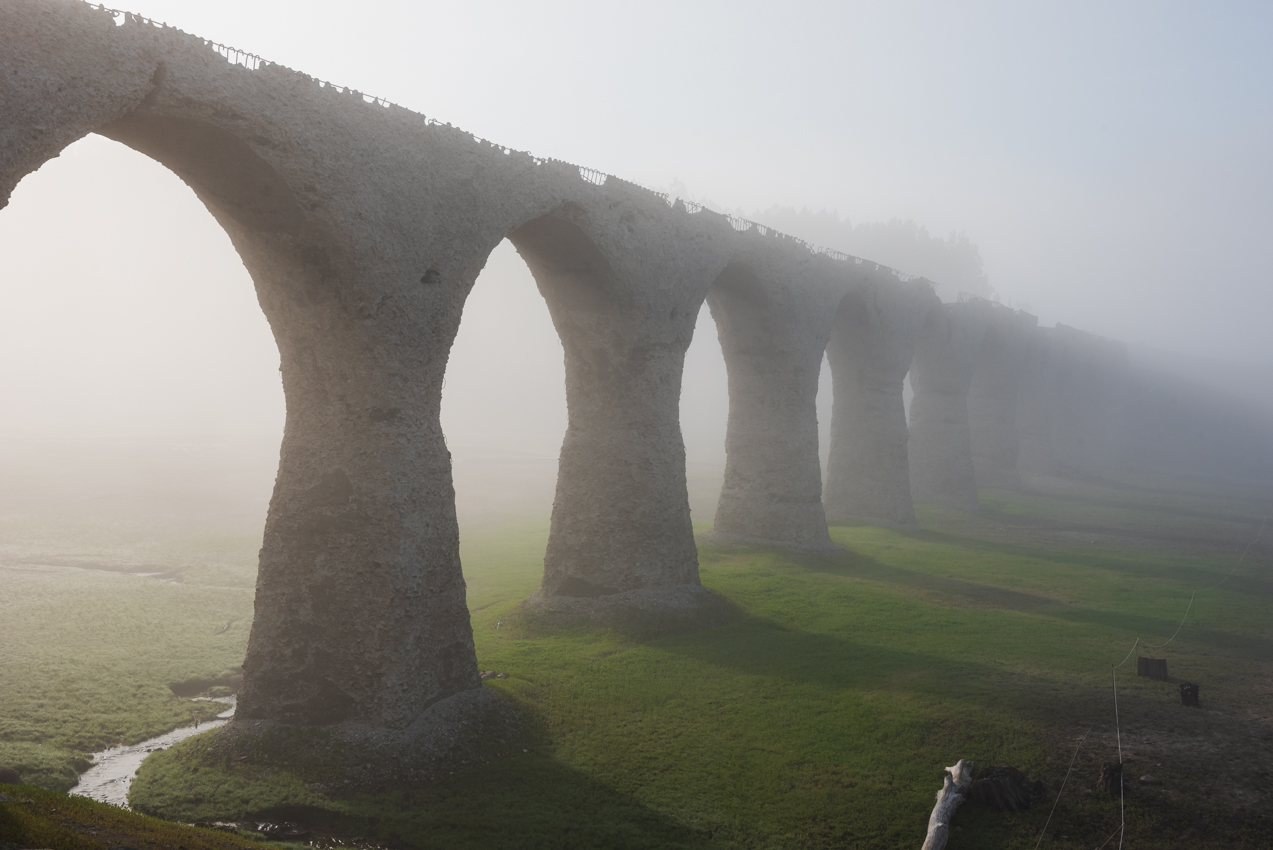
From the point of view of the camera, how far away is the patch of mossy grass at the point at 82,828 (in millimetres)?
5285

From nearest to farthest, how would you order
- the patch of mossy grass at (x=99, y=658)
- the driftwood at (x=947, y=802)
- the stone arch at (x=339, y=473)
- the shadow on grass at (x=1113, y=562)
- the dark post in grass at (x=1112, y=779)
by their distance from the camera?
the driftwood at (x=947, y=802)
the dark post in grass at (x=1112, y=779)
the stone arch at (x=339, y=473)
the patch of mossy grass at (x=99, y=658)
the shadow on grass at (x=1113, y=562)

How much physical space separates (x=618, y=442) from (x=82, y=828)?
9.41 metres

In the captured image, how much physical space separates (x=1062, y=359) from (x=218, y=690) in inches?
1646

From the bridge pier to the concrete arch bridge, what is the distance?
0.12 feet

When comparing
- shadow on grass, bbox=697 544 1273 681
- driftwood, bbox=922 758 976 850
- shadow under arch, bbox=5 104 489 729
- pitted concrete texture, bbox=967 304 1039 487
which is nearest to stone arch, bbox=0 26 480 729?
shadow under arch, bbox=5 104 489 729

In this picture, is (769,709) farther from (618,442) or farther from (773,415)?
(773,415)

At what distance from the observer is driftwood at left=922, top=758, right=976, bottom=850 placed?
24.6ft

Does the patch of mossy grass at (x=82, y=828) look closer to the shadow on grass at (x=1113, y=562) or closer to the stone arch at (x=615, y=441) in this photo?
the stone arch at (x=615, y=441)

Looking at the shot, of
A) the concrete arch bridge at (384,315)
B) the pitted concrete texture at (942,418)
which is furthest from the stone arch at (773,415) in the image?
the pitted concrete texture at (942,418)

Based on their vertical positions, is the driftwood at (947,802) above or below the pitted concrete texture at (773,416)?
below

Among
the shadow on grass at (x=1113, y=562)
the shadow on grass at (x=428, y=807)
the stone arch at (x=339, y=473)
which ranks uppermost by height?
the stone arch at (x=339, y=473)

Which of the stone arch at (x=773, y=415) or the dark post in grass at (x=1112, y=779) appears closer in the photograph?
the dark post in grass at (x=1112, y=779)

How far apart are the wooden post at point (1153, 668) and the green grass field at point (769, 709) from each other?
19 centimetres

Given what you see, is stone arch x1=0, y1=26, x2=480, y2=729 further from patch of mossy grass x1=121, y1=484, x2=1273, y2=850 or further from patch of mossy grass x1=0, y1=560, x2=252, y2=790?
patch of mossy grass x1=0, y1=560, x2=252, y2=790
